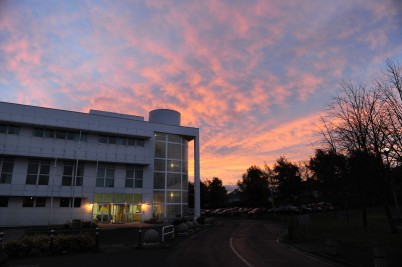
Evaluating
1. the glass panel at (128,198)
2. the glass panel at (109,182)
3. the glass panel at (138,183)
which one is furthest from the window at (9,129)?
the glass panel at (138,183)

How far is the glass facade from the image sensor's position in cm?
4194

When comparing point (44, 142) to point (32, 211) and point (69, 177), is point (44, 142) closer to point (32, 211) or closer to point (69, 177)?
point (69, 177)

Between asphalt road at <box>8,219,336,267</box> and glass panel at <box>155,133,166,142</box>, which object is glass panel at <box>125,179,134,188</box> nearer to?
glass panel at <box>155,133,166,142</box>

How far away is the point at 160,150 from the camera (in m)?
43.9

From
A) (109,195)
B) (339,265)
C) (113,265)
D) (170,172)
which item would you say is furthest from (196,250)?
(170,172)

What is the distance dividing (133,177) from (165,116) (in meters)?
12.5

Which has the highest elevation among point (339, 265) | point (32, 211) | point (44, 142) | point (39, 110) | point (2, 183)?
point (39, 110)

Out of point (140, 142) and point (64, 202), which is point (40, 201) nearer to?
point (64, 202)

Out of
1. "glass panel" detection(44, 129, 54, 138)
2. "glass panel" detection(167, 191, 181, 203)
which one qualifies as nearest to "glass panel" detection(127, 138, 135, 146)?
"glass panel" detection(167, 191, 181, 203)

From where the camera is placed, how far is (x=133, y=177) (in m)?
40.5

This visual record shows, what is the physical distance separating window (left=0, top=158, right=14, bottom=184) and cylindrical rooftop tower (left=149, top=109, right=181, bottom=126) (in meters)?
21.3

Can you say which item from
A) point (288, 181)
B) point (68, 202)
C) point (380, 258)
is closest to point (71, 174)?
point (68, 202)

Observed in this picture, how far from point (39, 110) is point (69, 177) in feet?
29.0

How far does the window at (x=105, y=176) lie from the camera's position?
1500 inches
